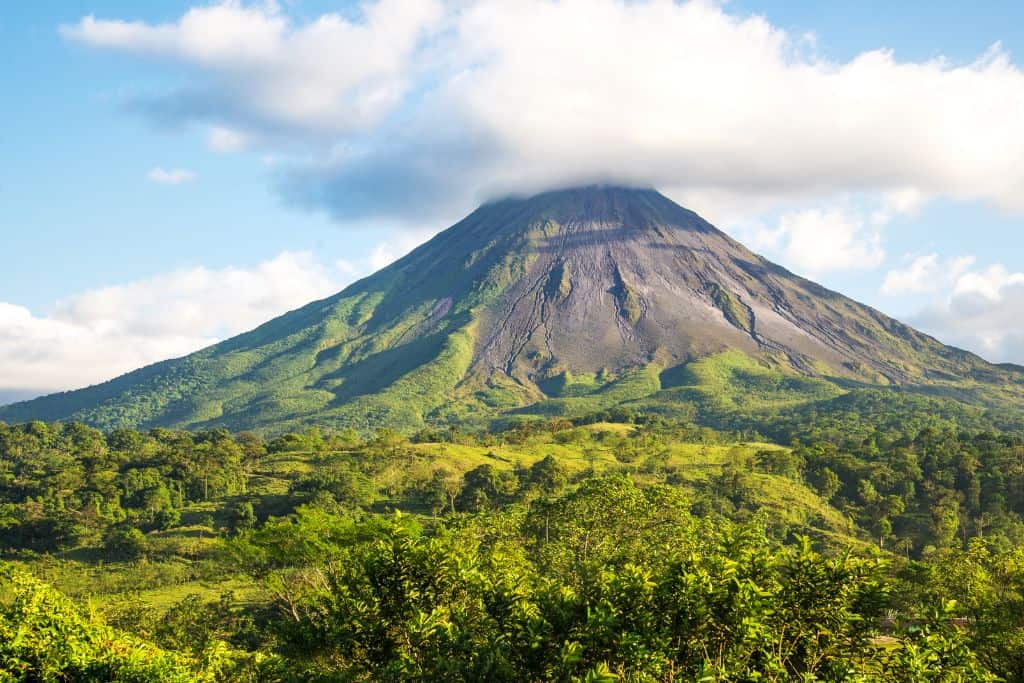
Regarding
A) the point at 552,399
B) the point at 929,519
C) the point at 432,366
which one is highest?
the point at 432,366

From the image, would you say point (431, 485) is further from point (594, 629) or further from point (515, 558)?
point (594, 629)

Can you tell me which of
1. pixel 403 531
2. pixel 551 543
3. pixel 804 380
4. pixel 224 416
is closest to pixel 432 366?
pixel 224 416

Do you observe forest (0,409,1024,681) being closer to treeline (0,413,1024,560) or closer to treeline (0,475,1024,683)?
treeline (0,475,1024,683)

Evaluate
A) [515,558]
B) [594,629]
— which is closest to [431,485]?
[515,558]

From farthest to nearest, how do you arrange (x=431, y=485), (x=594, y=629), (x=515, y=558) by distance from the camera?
1. (x=431, y=485)
2. (x=515, y=558)
3. (x=594, y=629)

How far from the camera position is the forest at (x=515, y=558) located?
43.9 feet

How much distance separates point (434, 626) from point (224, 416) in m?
199

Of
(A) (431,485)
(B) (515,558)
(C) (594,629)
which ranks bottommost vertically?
(A) (431,485)

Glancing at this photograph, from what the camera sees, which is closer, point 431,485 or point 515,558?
point 515,558

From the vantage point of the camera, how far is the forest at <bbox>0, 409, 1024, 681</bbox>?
13.4m

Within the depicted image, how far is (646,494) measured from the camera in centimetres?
3441

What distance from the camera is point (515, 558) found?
98.3ft

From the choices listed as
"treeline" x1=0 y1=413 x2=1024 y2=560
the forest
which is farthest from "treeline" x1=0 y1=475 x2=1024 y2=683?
"treeline" x1=0 y1=413 x2=1024 y2=560

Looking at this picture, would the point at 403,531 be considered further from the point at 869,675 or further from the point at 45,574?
the point at 45,574
